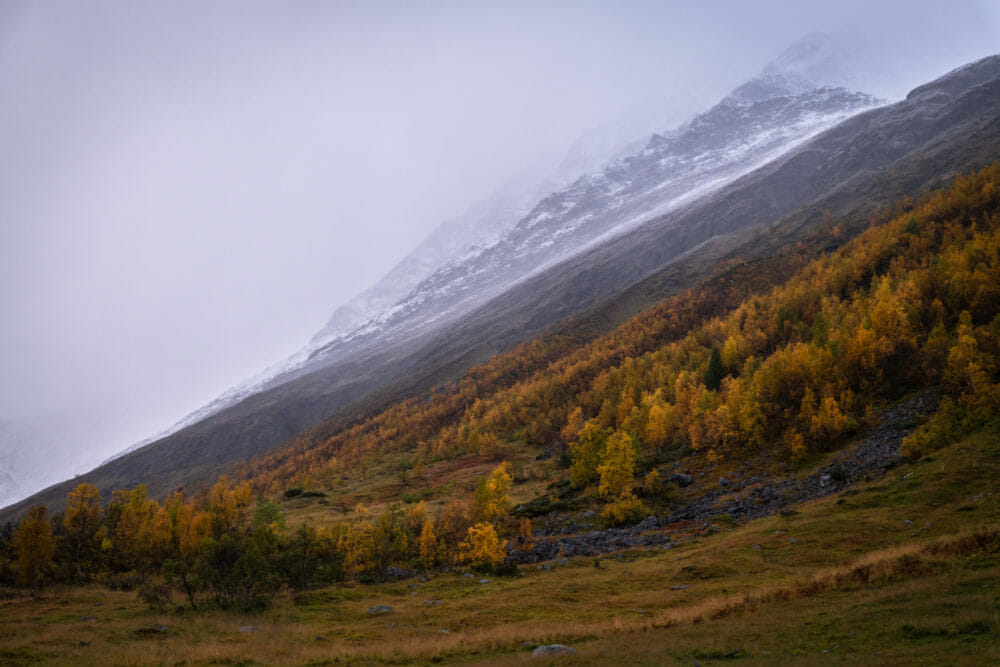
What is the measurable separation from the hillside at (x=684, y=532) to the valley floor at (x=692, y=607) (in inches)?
6.5

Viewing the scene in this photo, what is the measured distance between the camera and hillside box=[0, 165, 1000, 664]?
2045 centimetres

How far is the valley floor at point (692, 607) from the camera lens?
17266 mm

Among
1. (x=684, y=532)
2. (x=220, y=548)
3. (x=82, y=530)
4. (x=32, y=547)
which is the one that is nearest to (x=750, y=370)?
(x=684, y=532)

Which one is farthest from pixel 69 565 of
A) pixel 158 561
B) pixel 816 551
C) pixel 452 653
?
pixel 816 551

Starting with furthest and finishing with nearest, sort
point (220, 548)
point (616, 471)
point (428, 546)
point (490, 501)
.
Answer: point (616, 471), point (490, 501), point (428, 546), point (220, 548)

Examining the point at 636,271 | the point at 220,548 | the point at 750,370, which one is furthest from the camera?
the point at 636,271

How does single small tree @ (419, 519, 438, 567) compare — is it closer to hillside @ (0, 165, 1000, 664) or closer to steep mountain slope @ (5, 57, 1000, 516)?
hillside @ (0, 165, 1000, 664)

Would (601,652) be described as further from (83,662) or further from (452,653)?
(83,662)

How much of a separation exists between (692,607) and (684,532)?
18958 mm

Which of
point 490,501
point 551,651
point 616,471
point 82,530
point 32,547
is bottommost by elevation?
point 616,471

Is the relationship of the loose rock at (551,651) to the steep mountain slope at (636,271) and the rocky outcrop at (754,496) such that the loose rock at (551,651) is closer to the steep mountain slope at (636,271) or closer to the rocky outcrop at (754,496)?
the rocky outcrop at (754,496)

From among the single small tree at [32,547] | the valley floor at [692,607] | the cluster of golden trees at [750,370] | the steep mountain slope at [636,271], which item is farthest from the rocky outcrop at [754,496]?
the steep mountain slope at [636,271]

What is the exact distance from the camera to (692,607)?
2467cm

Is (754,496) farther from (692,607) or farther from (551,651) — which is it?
(551,651)
